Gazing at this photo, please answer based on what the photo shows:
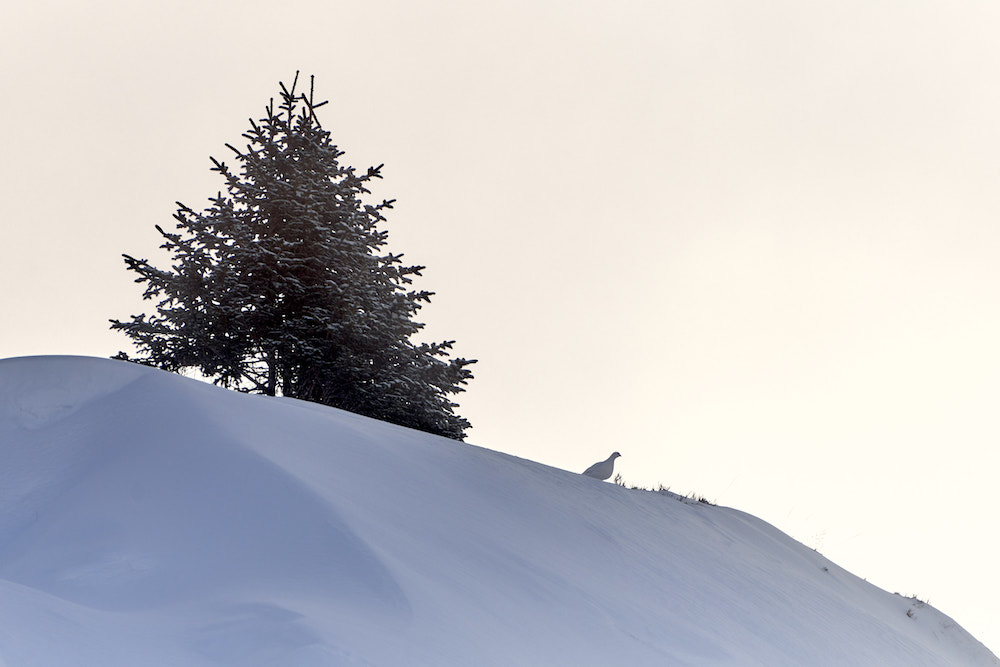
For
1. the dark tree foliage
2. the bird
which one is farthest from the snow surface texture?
the dark tree foliage

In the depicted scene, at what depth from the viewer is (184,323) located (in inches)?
616

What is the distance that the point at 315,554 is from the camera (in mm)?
5512

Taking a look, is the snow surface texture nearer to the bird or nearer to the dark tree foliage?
the bird

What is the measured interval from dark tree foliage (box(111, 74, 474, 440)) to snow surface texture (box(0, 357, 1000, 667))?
629 centimetres

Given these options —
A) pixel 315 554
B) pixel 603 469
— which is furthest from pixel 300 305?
pixel 315 554

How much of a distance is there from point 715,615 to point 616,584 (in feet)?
3.31

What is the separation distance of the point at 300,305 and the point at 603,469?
22.3 feet

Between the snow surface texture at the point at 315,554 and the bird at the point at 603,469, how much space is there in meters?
1.10

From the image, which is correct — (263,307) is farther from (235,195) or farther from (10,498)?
(10,498)

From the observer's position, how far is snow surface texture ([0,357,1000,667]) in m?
4.61

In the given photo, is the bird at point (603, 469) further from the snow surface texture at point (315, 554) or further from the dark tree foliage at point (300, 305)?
the dark tree foliage at point (300, 305)

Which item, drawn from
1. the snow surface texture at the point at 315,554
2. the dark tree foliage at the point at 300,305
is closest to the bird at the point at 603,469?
the snow surface texture at the point at 315,554

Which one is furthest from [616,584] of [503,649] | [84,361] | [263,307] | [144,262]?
[144,262]

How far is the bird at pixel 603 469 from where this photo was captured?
10.8m
